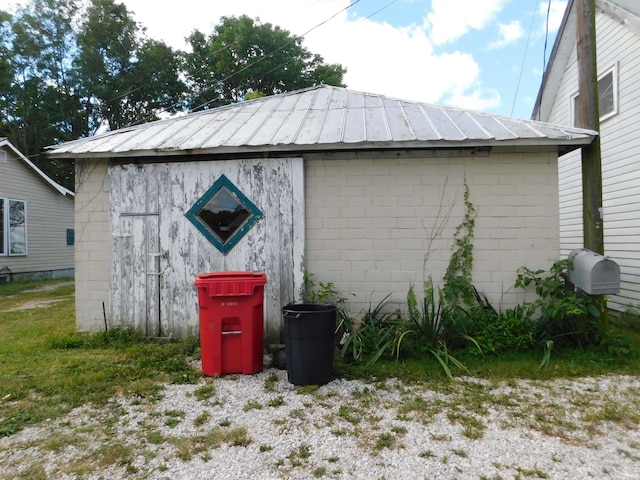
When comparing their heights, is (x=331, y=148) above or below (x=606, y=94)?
below

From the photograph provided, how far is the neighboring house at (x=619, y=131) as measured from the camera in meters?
7.26

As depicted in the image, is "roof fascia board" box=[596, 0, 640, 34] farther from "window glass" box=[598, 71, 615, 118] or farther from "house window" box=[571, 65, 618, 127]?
"window glass" box=[598, 71, 615, 118]

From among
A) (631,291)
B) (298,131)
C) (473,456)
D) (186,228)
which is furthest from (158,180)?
(631,291)

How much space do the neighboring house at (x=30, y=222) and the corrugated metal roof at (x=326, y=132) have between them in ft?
34.7

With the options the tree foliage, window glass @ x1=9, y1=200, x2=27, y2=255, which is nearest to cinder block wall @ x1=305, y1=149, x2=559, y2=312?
window glass @ x1=9, y1=200, x2=27, y2=255

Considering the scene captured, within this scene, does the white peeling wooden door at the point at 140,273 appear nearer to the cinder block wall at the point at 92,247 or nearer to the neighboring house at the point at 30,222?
the cinder block wall at the point at 92,247

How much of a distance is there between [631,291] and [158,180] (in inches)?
339

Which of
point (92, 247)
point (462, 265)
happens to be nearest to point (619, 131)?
point (462, 265)

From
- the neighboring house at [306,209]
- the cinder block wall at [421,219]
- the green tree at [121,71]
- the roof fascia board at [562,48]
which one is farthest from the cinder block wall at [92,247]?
the green tree at [121,71]

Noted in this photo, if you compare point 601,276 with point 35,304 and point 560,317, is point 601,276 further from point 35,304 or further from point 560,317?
point 35,304

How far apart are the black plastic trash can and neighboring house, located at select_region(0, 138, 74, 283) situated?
14.4 metres

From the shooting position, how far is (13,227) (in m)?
14.2

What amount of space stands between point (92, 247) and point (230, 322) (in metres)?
2.92

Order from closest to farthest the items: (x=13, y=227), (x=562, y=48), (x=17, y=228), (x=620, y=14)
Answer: (x=620, y=14) < (x=562, y=48) < (x=13, y=227) < (x=17, y=228)
